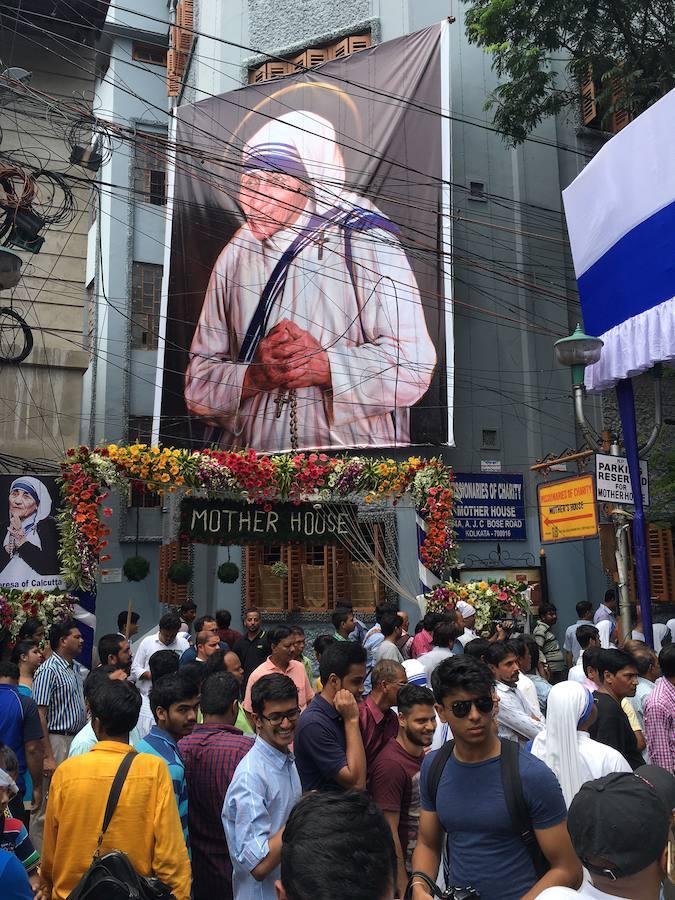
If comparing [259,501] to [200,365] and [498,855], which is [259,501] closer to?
[200,365]

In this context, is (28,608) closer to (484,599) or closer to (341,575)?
(484,599)

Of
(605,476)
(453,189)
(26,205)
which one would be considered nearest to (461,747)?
(605,476)

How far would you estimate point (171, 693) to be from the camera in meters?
4.46

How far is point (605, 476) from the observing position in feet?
33.2

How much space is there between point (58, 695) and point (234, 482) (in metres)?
5.28

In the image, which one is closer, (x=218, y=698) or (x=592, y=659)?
(x=218, y=698)

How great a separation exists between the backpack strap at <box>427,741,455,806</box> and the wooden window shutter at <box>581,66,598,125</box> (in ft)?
63.6

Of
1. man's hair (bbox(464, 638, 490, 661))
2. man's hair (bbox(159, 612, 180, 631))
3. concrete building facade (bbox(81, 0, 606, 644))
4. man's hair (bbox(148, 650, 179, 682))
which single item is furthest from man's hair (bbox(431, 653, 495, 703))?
concrete building facade (bbox(81, 0, 606, 644))

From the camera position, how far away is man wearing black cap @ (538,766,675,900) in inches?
92.1

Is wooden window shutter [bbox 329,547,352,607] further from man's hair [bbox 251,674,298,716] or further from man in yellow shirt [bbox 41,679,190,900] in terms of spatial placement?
man in yellow shirt [bbox 41,679,190,900]

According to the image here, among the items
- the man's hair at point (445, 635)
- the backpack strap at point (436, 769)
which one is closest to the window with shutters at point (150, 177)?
the man's hair at point (445, 635)

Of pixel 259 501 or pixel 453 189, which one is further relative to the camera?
pixel 453 189

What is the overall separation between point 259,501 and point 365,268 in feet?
25.9

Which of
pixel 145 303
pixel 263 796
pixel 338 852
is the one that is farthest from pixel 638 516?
pixel 145 303
